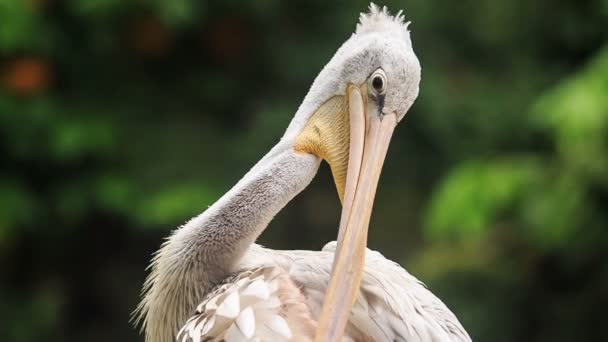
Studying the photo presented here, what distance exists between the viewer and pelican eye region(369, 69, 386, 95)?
108 inches

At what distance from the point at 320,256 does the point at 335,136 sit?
35 cm

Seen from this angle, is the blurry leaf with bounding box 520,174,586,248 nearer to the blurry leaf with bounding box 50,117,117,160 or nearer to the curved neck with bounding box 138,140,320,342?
the blurry leaf with bounding box 50,117,117,160

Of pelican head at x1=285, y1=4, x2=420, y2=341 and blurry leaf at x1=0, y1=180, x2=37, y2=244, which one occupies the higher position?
A: pelican head at x1=285, y1=4, x2=420, y2=341

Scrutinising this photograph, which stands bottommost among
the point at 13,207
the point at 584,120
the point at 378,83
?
the point at 13,207

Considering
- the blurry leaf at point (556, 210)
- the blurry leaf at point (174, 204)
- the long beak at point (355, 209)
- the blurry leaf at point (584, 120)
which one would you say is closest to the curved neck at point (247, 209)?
the long beak at point (355, 209)

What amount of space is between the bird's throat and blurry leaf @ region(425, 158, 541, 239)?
9.96 ft

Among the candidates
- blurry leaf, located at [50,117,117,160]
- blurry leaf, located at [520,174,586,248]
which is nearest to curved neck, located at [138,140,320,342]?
blurry leaf, located at [520,174,586,248]

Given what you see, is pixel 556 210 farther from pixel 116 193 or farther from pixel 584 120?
pixel 116 193

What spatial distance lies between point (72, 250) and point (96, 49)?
4.80ft

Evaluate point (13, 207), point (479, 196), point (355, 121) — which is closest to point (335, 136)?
point (355, 121)

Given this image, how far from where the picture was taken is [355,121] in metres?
2.78

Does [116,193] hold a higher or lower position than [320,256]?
lower

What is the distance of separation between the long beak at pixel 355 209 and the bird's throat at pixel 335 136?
55 mm

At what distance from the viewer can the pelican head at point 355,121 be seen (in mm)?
2568
